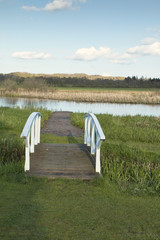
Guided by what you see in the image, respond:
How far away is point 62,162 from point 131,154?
271 centimetres

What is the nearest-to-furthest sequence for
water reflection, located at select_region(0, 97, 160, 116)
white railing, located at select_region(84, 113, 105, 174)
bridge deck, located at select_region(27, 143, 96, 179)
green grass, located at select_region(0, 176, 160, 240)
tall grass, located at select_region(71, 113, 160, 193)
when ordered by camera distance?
1. green grass, located at select_region(0, 176, 160, 240)
2. white railing, located at select_region(84, 113, 105, 174)
3. bridge deck, located at select_region(27, 143, 96, 179)
4. tall grass, located at select_region(71, 113, 160, 193)
5. water reflection, located at select_region(0, 97, 160, 116)

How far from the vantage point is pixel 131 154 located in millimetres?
8844

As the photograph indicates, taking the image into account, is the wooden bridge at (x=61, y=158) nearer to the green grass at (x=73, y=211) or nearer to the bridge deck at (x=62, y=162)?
the bridge deck at (x=62, y=162)

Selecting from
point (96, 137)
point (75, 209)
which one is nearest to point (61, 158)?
point (96, 137)

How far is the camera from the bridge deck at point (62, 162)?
6434 millimetres

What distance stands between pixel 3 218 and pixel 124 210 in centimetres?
203

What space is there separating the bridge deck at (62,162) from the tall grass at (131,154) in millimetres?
557

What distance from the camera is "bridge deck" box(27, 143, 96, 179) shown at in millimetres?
6434

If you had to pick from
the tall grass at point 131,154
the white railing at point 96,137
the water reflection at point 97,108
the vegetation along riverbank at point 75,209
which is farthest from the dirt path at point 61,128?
the water reflection at point 97,108

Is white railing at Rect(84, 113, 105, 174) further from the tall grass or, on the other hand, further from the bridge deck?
the tall grass

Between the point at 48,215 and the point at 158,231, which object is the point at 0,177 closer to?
the point at 48,215

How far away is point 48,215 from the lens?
4.22 metres

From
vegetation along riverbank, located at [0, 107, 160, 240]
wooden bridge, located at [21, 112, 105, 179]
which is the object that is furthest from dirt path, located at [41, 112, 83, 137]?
vegetation along riverbank, located at [0, 107, 160, 240]

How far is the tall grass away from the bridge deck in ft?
1.83
